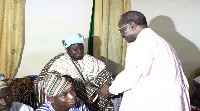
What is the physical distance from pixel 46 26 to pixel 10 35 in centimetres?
75

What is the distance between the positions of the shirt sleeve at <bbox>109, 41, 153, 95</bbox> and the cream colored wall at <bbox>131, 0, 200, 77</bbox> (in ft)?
11.1

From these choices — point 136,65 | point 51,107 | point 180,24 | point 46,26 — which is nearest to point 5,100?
point 51,107

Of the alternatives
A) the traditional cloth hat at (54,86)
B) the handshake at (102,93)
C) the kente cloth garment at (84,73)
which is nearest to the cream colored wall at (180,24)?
the kente cloth garment at (84,73)

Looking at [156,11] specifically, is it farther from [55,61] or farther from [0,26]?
[0,26]

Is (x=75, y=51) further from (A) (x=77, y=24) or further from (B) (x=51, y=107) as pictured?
(B) (x=51, y=107)

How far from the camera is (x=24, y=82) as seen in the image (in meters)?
3.55

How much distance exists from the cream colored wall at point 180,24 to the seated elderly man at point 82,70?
2.39 metres

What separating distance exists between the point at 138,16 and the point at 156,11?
3.24 m

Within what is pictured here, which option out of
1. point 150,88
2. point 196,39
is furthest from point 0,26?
point 196,39

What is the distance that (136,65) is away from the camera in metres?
2.01

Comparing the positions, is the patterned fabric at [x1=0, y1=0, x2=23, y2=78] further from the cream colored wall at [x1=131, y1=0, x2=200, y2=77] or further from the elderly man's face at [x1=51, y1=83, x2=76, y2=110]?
the cream colored wall at [x1=131, y1=0, x2=200, y2=77]

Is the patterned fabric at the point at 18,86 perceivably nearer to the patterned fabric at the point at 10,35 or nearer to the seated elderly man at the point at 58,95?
the patterned fabric at the point at 10,35

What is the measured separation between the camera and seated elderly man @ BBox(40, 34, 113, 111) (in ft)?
10.3

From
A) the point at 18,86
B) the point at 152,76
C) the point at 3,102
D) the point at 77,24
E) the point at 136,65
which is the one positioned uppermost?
the point at 77,24
